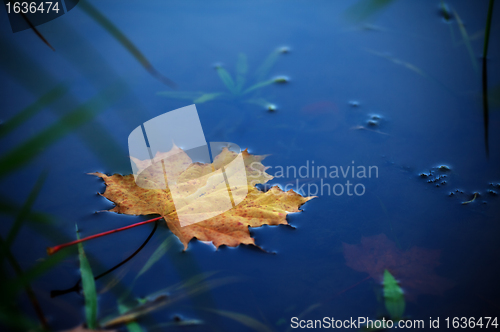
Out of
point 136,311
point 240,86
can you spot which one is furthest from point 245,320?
point 240,86

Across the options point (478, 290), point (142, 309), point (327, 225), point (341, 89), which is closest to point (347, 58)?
point (341, 89)

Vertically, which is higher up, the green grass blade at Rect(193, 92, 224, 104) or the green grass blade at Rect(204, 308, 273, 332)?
the green grass blade at Rect(193, 92, 224, 104)

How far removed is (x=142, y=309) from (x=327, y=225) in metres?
0.52

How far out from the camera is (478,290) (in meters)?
0.75

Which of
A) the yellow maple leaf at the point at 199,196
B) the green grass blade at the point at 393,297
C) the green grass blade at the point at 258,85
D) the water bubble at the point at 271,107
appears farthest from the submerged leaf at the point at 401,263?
the green grass blade at the point at 258,85

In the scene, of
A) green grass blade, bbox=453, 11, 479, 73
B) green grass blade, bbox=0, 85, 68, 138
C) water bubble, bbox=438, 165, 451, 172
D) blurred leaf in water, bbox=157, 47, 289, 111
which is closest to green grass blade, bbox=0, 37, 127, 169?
blurred leaf in water, bbox=157, 47, 289, 111

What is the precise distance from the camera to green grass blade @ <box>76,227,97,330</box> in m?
0.69

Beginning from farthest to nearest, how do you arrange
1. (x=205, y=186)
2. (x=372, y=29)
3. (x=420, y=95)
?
(x=372, y=29), (x=420, y=95), (x=205, y=186)

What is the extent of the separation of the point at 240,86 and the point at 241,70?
0.36 feet

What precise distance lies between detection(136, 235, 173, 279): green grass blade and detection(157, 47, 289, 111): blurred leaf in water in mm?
596

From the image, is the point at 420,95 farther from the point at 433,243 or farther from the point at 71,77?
the point at 71,77

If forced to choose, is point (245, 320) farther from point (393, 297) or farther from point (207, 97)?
point (207, 97)

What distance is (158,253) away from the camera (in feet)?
2.68

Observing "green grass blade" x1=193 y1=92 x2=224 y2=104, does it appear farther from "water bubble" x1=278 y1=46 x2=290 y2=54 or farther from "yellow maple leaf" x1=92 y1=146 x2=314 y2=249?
"water bubble" x1=278 y1=46 x2=290 y2=54
